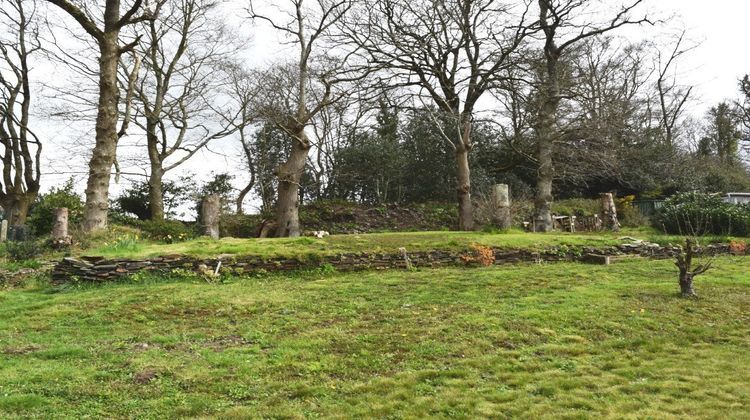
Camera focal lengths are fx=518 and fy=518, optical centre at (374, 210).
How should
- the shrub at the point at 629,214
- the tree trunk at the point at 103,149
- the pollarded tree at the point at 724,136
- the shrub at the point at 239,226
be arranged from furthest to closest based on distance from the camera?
the pollarded tree at the point at 724,136 → the shrub at the point at 629,214 → the shrub at the point at 239,226 → the tree trunk at the point at 103,149

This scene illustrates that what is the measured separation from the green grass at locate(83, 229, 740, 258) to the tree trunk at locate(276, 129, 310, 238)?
429cm

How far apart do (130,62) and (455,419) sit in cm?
2091

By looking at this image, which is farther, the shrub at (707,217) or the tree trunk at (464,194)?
the tree trunk at (464,194)

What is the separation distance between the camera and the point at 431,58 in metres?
16.3

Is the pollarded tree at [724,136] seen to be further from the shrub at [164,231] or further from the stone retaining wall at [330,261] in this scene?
the shrub at [164,231]

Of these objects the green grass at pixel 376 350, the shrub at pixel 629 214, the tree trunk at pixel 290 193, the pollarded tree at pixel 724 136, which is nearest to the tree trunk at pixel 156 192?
the tree trunk at pixel 290 193

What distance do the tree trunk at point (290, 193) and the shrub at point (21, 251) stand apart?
6.60 meters

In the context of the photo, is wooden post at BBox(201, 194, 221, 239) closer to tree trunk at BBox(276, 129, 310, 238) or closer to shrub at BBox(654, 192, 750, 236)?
tree trunk at BBox(276, 129, 310, 238)

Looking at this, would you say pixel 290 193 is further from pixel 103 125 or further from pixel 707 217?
pixel 707 217

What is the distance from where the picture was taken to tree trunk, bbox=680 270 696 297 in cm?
746

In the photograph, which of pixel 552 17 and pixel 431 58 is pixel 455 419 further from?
pixel 552 17

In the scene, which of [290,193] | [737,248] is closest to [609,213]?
[737,248]

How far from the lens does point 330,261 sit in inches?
401

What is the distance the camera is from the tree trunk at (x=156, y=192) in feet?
63.6
